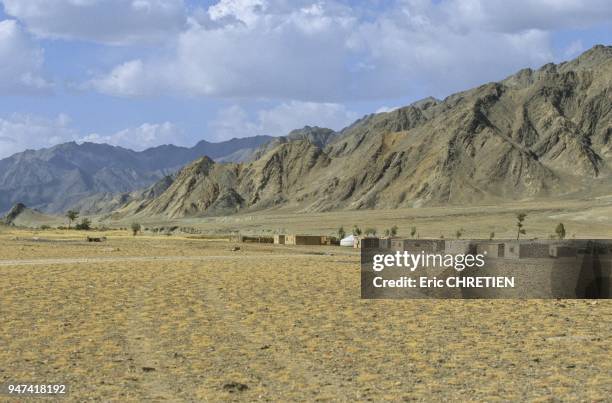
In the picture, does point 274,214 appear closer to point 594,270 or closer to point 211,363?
point 594,270

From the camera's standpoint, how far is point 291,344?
14.9 m

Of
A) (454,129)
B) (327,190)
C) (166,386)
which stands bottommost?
(166,386)

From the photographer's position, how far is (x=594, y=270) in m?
24.4

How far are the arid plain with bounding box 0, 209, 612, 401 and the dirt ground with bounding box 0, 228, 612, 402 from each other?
0.03 metres

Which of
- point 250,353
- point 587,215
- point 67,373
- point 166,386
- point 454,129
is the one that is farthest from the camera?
point 454,129

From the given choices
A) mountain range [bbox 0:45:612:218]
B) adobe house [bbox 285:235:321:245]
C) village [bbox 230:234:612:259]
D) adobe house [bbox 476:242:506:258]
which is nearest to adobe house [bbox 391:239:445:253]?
village [bbox 230:234:612:259]

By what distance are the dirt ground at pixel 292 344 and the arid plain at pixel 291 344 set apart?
31 millimetres

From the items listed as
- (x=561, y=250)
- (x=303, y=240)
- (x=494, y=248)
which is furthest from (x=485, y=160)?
(x=494, y=248)

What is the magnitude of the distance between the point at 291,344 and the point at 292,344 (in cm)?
2

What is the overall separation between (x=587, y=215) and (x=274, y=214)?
77.5 metres

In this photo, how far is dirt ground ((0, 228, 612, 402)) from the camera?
11289 mm

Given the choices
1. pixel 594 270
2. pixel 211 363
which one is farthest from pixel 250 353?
pixel 594 270

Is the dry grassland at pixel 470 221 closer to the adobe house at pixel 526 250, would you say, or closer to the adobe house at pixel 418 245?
the adobe house at pixel 418 245

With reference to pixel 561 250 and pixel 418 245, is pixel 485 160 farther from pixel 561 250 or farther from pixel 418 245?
pixel 561 250
